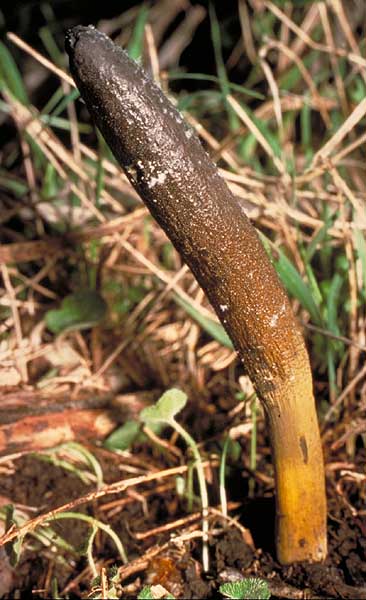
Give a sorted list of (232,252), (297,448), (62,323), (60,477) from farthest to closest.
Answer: (62,323)
(60,477)
(297,448)
(232,252)

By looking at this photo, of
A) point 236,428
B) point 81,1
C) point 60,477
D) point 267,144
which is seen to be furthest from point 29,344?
point 81,1

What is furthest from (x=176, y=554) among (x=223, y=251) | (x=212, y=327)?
(x=223, y=251)

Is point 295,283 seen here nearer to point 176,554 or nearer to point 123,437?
point 123,437

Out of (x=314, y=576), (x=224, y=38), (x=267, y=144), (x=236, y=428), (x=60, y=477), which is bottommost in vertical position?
(x=314, y=576)

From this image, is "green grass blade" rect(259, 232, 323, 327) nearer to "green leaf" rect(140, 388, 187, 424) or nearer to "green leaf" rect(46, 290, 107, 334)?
"green leaf" rect(140, 388, 187, 424)

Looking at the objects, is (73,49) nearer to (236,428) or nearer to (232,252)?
(232,252)

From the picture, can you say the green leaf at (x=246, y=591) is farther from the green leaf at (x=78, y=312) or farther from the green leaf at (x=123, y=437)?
the green leaf at (x=78, y=312)
